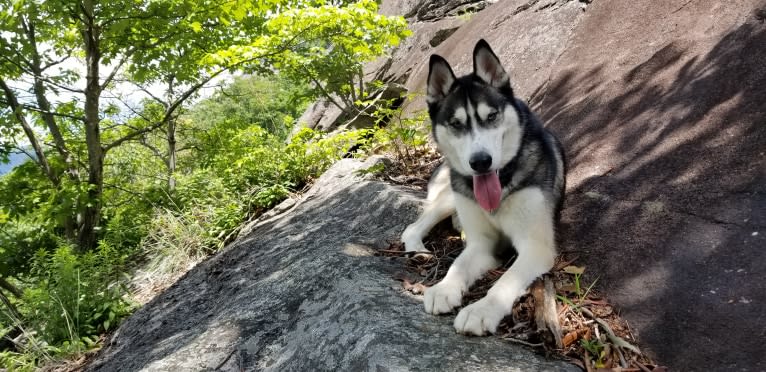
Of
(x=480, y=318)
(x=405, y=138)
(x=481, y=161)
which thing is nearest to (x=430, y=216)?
(x=481, y=161)

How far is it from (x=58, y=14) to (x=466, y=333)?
5.36m

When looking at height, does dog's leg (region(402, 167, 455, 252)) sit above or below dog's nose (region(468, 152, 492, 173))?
below

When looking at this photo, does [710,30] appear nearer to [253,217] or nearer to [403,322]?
[403,322]

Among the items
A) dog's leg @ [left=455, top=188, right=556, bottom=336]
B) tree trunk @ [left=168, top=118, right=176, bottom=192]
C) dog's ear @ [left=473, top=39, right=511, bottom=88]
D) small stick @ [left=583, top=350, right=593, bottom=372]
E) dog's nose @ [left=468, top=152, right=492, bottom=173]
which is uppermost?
tree trunk @ [left=168, top=118, right=176, bottom=192]

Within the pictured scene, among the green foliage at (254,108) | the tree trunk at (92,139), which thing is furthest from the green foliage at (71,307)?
the green foliage at (254,108)

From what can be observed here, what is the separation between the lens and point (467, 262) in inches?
108

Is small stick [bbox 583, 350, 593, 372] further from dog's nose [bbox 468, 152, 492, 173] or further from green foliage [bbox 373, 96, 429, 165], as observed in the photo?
green foliage [bbox 373, 96, 429, 165]

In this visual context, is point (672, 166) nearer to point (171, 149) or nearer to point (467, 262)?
point (467, 262)

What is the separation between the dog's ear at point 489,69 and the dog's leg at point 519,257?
2.53 ft

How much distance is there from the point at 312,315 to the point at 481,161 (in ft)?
A: 4.26

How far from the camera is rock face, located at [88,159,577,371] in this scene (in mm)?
2059

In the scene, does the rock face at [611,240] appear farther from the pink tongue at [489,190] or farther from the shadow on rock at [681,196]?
the pink tongue at [489,190]

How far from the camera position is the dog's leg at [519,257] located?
7.22 feet

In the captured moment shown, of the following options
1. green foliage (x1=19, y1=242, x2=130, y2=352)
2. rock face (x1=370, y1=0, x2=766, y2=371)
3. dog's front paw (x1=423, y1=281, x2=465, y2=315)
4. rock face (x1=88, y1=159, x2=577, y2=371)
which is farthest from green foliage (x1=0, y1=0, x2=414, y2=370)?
dog's front paw (x1=423, y1=281, x2=465, y2=315)
